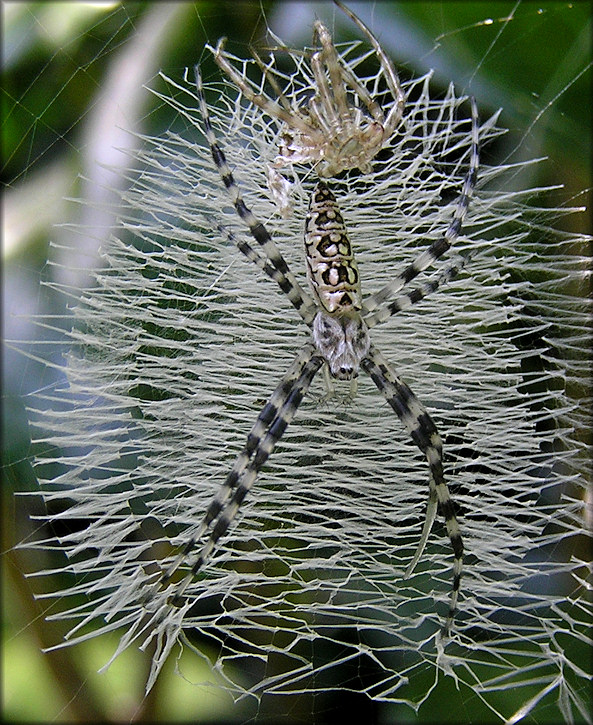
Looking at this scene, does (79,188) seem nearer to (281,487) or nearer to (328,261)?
(328,261)

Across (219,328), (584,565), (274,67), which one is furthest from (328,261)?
(584,565)

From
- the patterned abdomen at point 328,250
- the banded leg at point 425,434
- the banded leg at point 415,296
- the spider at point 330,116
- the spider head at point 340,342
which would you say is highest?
the spider at point 330,116

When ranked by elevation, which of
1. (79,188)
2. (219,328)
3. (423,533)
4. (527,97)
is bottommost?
(423,533)

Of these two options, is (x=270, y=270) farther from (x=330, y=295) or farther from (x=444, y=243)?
(x=444, y=243)

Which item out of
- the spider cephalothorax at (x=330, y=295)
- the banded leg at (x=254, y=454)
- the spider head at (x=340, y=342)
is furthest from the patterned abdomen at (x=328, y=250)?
the banded leg at (x=254, y=454)

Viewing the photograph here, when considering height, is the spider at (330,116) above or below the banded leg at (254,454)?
above

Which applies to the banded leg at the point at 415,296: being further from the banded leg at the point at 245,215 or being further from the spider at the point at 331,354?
the banded leg at the point at 245,215

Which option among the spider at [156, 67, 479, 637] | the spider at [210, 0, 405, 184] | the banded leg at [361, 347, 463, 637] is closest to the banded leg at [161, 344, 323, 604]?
the spider at [156, 67, 479, 637]
